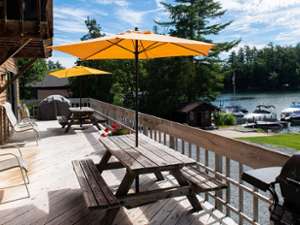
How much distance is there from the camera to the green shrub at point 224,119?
1261 inches

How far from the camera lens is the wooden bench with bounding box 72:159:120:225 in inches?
105

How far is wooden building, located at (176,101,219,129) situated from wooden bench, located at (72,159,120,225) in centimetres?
2558

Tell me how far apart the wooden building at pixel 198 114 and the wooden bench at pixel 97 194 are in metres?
25.6

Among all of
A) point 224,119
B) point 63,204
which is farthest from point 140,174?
point 224,119

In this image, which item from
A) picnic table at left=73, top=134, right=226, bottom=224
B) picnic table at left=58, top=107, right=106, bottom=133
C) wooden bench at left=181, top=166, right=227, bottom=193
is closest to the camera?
picnic table at left=73, top=134, right=226, bottom=224

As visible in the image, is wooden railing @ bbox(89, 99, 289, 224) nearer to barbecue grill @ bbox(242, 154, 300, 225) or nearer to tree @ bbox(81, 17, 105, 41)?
barbecue grill @ bbox(242, 154, 300, 225)

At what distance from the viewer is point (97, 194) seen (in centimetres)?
288

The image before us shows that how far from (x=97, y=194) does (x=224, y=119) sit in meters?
30.7

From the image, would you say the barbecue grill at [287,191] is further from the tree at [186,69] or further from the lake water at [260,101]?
the lake water at [260,101]

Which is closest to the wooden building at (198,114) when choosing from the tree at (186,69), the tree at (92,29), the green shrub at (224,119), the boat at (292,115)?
the tree at (186,69)

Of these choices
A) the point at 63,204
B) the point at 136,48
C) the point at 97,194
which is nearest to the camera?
the point at 97,194

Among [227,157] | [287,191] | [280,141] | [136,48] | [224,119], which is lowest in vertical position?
[280,141]

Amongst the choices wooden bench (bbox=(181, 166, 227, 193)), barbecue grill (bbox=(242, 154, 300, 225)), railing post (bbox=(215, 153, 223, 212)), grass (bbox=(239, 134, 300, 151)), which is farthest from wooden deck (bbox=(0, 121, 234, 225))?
grass (bbox=(239, 134, 300, 151))

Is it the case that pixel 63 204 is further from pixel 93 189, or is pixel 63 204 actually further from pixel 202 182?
pixel 202 182
